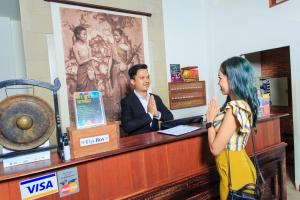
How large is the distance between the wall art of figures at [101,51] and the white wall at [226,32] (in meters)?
0.64

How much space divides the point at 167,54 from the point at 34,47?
181 cm

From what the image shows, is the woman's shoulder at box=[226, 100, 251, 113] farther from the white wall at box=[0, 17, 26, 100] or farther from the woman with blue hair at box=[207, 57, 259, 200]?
the white wall at box=[0, 17, 26, 100]

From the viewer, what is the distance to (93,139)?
1.27m

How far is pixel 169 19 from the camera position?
3.52m

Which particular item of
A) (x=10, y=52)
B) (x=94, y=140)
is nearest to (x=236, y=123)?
(x=94, y=140)

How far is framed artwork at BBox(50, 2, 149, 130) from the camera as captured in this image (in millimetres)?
2611

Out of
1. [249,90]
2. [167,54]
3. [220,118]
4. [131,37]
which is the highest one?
[131,37]

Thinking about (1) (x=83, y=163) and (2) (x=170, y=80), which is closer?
(1) (x=83, y=163)

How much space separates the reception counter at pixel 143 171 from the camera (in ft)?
3.76

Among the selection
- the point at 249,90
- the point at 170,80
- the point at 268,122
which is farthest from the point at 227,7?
the point at 249,90

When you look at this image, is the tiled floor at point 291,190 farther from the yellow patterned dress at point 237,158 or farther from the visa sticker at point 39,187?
the visa sticker at point 39,187

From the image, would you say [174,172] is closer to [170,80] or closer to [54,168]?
[54,168]

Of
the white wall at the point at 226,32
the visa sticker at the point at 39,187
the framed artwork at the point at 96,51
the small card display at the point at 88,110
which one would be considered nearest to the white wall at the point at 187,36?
the white wall at the point at 226,32

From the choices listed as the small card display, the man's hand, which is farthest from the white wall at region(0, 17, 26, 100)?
the small card display
